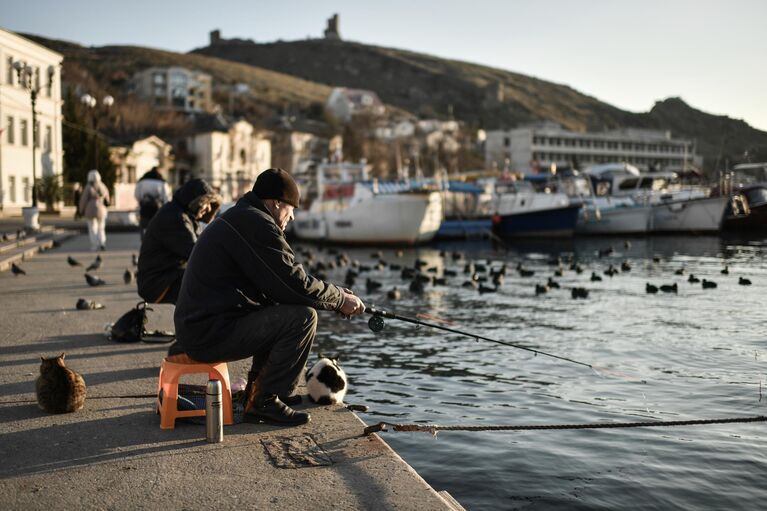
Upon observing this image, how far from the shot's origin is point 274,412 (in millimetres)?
5668

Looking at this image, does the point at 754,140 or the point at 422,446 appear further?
the point at 754,140

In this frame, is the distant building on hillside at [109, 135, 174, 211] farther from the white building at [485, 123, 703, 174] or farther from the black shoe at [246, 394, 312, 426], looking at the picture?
the white building at [485, 123, 703, 174]

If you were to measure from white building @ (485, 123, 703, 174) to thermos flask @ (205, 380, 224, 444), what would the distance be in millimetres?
120618

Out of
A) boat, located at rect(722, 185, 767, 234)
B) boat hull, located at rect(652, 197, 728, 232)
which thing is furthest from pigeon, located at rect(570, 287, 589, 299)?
boat, located at rect(722, 185, 767, 234)

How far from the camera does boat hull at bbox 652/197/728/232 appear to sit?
49.5 metres

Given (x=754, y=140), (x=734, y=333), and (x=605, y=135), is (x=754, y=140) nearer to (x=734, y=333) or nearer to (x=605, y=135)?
(x=734, y=333)

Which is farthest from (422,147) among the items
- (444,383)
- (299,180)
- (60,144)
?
(444,383)

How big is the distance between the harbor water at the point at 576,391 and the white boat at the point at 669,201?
33.5 m

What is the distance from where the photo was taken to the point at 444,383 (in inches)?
372

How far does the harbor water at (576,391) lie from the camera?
6.05 meters

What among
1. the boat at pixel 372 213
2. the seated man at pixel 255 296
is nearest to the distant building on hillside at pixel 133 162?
the boat at pixel 372 213

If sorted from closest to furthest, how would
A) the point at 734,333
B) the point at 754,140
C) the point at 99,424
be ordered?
1. the point at 99,424
2. the point at 734,333
3. the point at 754,140

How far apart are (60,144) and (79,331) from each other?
143 ft

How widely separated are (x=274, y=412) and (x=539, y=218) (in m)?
45.4
